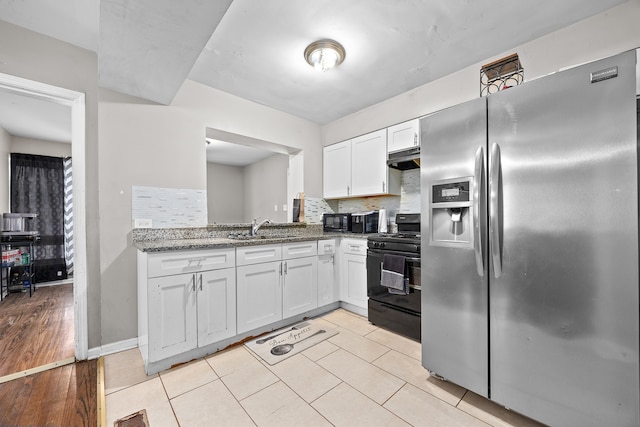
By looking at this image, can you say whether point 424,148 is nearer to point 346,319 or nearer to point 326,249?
point 326,249

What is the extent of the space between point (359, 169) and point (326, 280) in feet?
4.73

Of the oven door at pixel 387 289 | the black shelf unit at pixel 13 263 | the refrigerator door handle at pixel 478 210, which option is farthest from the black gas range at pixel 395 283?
the black shelf unit at pixel 13 263

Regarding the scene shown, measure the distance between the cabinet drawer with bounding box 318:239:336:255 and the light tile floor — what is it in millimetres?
1029

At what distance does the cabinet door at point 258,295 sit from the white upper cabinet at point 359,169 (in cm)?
145

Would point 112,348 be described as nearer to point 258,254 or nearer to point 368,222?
point 258,254

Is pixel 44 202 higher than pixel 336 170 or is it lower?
lower

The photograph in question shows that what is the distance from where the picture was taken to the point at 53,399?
1.58 m

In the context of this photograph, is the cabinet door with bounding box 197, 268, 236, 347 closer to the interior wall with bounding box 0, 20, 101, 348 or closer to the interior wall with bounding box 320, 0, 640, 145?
the interior wall with bounding box 0, 20, 101, 348

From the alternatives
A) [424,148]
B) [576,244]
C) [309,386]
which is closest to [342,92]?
[424,148]

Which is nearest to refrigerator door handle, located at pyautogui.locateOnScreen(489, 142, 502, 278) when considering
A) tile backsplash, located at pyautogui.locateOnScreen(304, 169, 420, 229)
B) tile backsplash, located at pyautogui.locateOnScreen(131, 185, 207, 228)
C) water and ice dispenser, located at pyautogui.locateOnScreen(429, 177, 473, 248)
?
water and ice dispenser, located at pyautogui.locateOnScreen(429, 177, 473, 248)

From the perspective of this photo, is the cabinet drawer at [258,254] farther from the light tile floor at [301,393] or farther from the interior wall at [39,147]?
the interior wall at [39,147]

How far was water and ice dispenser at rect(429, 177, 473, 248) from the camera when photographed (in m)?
1.54

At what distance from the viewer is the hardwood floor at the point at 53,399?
1.42 m

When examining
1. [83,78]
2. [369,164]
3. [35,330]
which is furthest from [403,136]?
[35,330]
